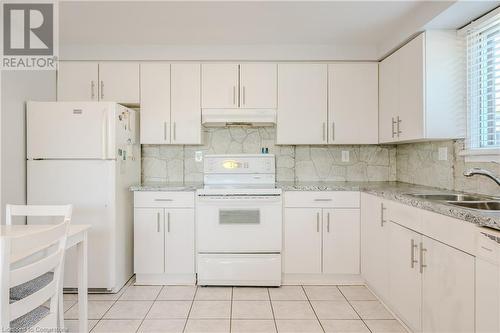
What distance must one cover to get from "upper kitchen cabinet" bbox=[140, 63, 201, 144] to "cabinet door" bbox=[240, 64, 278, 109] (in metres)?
0.47

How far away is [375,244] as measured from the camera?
263 cm

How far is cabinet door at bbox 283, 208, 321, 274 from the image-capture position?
2.95m

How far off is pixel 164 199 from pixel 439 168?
2.39m

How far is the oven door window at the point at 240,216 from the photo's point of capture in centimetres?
289

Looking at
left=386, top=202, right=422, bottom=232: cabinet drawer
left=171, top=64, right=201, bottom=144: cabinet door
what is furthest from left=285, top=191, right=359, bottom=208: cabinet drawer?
left=171, top=64, right=201, bottom=144: cabinet door

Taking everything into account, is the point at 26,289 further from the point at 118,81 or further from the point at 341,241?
the point at 341,241

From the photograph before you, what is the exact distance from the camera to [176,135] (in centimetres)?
323

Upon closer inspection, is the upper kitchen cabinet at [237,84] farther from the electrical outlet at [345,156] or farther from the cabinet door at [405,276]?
the cabinet door at [405,276]

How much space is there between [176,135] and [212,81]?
0.64m

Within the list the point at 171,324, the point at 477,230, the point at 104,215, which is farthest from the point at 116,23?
the point at 477,230

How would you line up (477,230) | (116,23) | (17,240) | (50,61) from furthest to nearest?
(50,61) < (116,23) < (477,230) < (17,240)

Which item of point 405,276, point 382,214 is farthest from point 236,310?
point 382,214

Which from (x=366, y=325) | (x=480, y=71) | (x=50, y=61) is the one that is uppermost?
(x=50, y=61)

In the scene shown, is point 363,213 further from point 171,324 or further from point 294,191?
point 171,324
